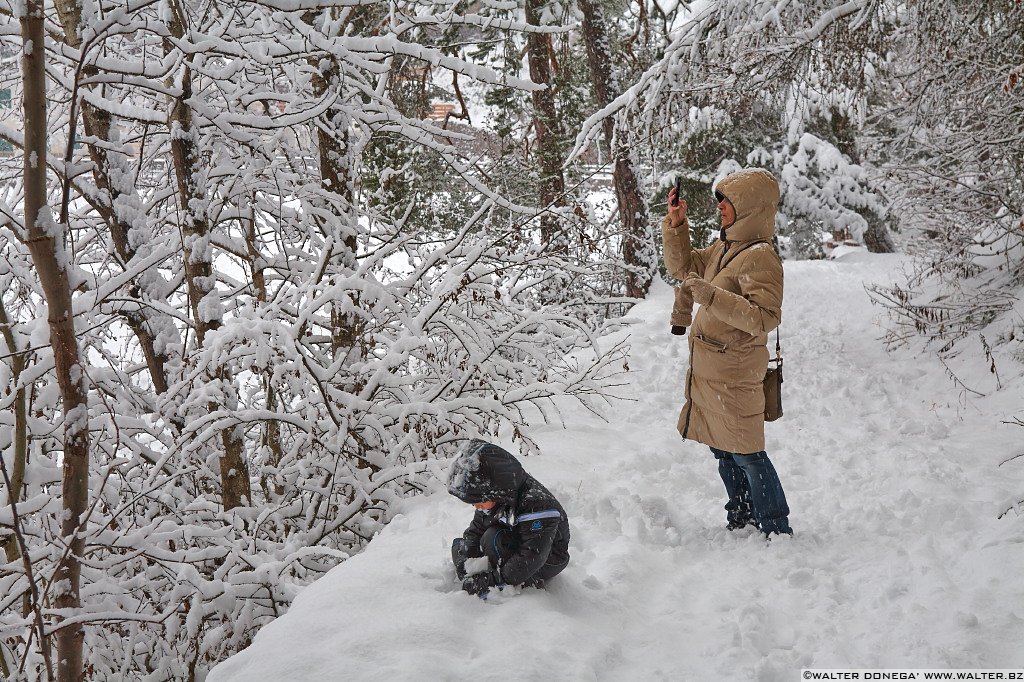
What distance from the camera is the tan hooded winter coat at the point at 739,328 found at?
11.4ft

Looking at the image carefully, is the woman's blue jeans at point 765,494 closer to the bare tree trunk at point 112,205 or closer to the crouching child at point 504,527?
the crouching child at point 504,527

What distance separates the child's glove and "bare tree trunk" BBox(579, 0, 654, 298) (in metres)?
7.30

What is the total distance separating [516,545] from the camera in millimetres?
2766

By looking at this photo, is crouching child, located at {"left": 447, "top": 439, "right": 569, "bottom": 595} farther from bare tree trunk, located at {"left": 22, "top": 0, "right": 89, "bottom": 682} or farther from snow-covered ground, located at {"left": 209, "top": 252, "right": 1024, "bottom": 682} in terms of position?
bare tree trunk, located at {"left": 22, "top": 0, "right": 89, "bottom": 682}

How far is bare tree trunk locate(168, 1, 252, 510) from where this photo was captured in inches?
159

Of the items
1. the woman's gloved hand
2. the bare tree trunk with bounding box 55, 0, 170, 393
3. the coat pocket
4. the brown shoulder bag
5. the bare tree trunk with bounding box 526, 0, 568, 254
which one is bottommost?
the brown shoulder bag

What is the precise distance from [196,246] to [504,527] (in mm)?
2717

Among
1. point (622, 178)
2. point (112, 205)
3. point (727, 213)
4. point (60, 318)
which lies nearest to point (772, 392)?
point (727, 213)

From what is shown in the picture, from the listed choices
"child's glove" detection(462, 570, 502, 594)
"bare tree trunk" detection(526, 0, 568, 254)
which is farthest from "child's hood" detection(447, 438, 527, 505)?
"bare tree trunk" detection(526, 0, 568, 254)

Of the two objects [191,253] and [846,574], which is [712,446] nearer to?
[846,574]

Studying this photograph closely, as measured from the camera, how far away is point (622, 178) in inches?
402

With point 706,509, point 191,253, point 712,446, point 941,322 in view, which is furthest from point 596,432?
point 941,322

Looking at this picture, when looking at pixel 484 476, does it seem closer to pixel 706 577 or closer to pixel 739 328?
pixel 706 577

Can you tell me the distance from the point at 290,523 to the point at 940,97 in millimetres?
6832
